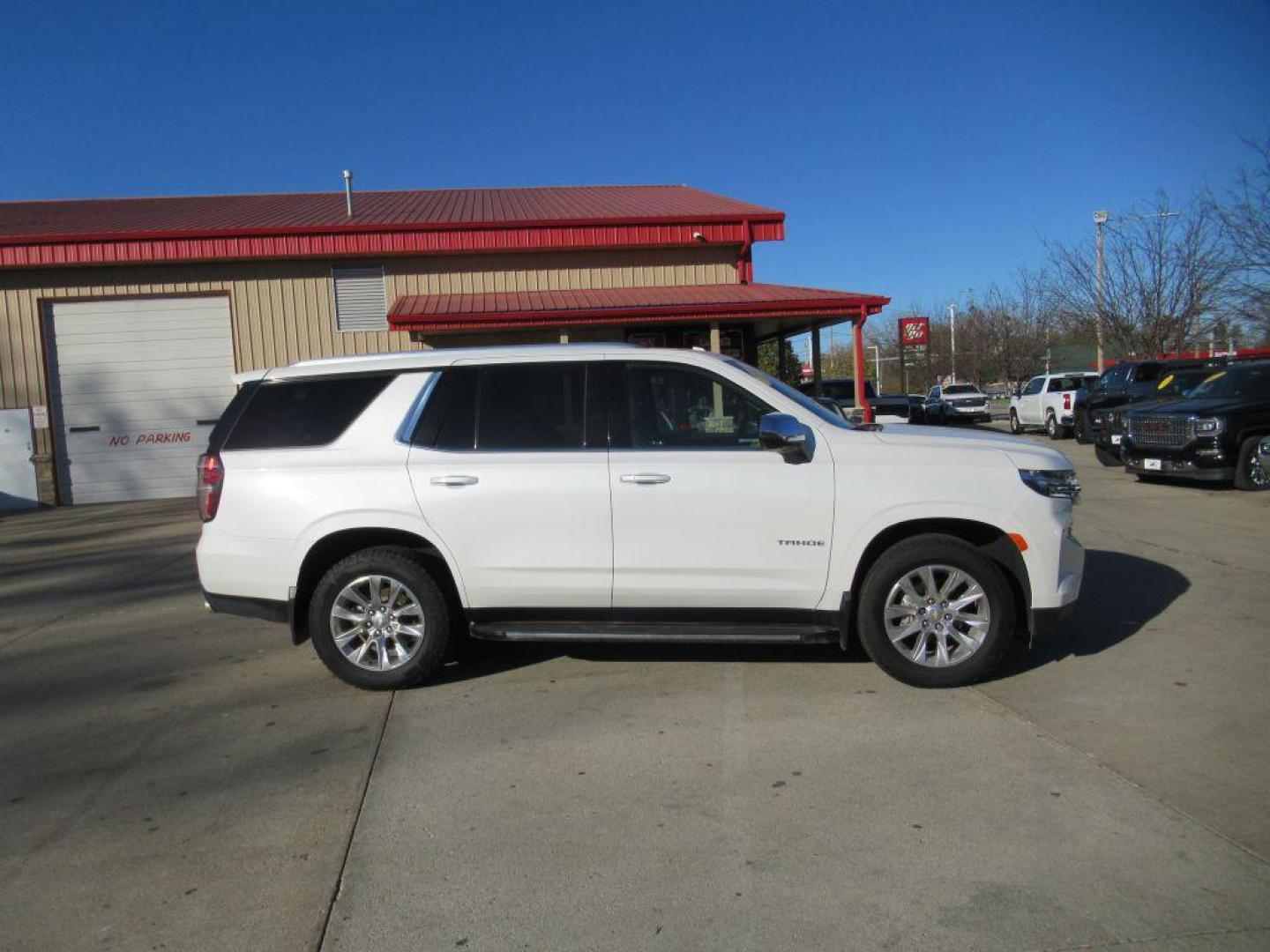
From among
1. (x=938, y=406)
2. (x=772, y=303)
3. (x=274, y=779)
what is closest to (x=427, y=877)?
(x=274, y=779)

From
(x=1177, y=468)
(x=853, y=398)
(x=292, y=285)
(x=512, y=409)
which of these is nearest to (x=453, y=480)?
(x=512, y=409)

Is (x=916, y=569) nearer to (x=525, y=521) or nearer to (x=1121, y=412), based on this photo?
(x=525, y=521)

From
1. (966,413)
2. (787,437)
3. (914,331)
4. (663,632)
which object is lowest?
(663,632)

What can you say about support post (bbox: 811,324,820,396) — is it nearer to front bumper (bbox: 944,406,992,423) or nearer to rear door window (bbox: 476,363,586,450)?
front bumper (bbox: 944,406,992,423)

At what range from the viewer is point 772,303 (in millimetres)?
16250

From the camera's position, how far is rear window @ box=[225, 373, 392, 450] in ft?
18.4

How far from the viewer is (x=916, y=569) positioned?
5.18 metres

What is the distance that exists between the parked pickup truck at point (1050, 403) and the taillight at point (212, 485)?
21.5m

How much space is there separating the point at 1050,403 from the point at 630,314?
46.1ft

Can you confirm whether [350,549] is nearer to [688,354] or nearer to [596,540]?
[596,540]

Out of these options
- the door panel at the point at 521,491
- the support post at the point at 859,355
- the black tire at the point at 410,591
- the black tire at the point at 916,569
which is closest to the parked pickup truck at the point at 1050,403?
the support post at the point at 859,355

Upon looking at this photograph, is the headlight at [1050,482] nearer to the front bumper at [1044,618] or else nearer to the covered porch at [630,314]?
the front bumper at [1044,618]

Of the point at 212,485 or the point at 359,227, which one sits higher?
the point at 359,227

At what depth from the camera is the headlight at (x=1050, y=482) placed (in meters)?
5.19
